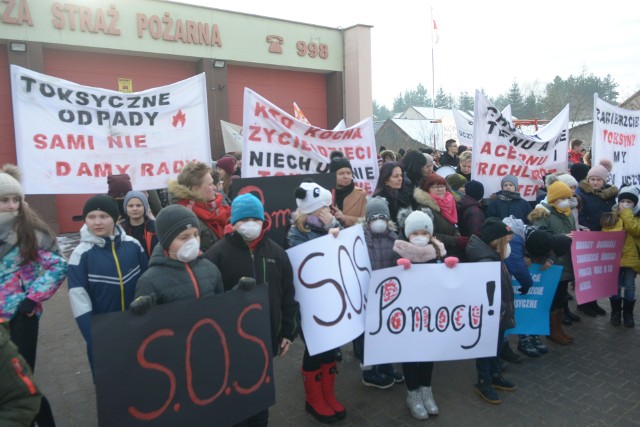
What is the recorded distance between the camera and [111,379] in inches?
85.1

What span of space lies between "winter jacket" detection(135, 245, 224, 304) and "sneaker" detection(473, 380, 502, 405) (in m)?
2.49

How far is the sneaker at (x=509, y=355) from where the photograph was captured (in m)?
4.54

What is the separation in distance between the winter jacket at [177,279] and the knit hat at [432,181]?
8.63 ft

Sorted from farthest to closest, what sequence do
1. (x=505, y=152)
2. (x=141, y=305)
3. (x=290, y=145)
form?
(x=505, y=152) → (x=290, y=145) → (x=141, y=305)

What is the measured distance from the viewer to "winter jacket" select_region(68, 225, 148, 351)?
9.53 ft

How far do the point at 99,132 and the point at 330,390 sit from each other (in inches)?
140

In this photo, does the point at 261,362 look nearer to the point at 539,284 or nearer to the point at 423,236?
the point at 423,236

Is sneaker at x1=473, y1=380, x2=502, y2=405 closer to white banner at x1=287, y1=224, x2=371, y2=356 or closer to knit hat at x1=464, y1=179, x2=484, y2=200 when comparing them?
white banner at x1=287, y1=224, x2=371, y2=356


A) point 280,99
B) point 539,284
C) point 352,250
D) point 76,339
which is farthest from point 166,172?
Result: point 280,99

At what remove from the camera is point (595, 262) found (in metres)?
5.11

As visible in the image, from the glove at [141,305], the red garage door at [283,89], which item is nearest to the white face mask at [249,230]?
the glove at [141,305]

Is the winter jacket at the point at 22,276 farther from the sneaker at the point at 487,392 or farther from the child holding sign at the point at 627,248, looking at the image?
the child holding sign at the point at 627,248

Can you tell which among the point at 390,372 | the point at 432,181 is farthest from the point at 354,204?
the point at 390,372

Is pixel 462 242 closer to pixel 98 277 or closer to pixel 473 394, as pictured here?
pixel 473 394
